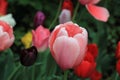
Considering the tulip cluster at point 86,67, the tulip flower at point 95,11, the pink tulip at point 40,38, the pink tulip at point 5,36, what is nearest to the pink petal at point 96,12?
the tulip flower at point 95,11

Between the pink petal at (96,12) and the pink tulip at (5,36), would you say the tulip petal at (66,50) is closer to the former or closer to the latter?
the pink tulip at (5,36)

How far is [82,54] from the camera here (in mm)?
1479

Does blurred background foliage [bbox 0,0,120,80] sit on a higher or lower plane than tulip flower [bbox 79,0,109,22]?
lower

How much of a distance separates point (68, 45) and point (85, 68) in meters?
0.42

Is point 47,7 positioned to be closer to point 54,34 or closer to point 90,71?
point 90,71

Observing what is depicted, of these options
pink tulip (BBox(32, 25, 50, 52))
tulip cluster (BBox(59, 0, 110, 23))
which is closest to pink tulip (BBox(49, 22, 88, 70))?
pink tulip (BBox(32, 25, 50, 52))

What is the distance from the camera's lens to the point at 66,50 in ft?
4.87

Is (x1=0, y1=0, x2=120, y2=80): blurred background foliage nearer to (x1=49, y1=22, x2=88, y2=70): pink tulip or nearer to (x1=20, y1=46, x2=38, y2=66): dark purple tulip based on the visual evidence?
(x1=20, y1=46, x2=38, y2=66): dark purple tulip

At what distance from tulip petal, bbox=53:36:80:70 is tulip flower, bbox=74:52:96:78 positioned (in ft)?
1.22

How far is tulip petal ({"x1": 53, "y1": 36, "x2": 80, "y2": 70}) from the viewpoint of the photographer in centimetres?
146

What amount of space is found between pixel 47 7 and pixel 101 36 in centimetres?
80

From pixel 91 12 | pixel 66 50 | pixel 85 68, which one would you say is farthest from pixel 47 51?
pixel 66 50

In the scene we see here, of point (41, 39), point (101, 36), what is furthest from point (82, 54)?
point (101, 36)

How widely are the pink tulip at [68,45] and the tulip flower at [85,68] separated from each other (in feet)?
1.24
